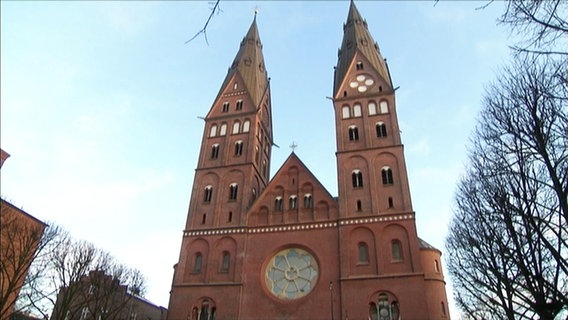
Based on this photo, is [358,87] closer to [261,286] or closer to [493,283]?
Answer: [261,286]

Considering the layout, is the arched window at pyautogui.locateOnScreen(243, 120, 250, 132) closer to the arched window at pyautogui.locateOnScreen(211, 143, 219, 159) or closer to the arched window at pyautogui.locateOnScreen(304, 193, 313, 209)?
the arched window at pyautogui.locateOnScreen(211, 143, 219, 159)

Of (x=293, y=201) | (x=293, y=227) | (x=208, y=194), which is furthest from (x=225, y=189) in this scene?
(x=293, y=227)

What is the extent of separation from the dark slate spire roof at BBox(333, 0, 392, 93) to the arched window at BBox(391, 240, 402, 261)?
14756mm

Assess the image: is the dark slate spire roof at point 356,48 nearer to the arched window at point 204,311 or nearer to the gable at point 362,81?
the gable at point 362,81

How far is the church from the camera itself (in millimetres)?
24484

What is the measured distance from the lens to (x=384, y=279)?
2422cm

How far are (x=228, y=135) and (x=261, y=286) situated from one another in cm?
1480

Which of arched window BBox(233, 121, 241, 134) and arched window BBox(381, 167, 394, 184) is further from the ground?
arched window BBox(233, 121, 241, 134)

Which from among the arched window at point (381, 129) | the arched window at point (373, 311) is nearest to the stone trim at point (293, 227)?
the arched window at point (373, 311)

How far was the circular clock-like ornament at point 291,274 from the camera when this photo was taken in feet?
84.9

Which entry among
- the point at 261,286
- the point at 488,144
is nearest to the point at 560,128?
the point at 488,144

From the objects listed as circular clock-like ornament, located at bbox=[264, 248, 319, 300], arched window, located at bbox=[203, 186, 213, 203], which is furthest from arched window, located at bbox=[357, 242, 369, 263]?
arched window, located at bbox=[203, 186, 213, 203]

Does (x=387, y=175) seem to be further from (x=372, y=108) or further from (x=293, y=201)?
(x=293, y=201)

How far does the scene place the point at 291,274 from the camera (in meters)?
26.7
